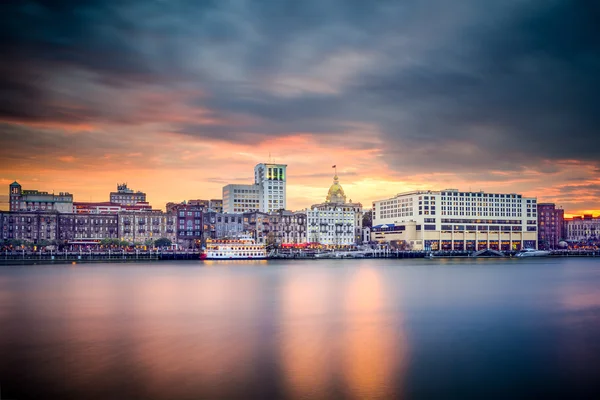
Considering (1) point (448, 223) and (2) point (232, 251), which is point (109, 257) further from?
(1) point (448, 223)

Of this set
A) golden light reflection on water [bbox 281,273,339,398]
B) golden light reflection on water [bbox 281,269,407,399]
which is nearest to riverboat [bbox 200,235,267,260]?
golden light reflection on water [bbox 281,273,339,398]

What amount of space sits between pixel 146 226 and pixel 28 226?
29270mm

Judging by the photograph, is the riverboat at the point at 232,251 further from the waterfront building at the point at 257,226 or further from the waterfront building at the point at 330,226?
the waterfront building at the point at 330,226

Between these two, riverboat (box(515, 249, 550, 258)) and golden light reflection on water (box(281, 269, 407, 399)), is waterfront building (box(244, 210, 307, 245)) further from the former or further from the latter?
golden light reflection on water (box(281, 269, 407, 399))

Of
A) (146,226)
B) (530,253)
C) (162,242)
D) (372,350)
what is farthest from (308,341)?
(530,253)

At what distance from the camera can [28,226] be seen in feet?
505

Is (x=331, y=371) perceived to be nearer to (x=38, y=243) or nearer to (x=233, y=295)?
(x=233, y=295)

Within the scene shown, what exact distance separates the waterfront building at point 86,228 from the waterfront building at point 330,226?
190 ft

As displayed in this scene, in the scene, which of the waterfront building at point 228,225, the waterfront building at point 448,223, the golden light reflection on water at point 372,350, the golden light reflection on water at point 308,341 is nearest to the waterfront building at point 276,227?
the waterfront building at point 228,225

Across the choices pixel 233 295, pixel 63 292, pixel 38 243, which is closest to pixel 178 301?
pixel 233 295

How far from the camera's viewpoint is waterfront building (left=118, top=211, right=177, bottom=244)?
534 feet

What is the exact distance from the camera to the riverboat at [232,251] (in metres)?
145

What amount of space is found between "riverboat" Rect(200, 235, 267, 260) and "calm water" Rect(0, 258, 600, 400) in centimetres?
7802

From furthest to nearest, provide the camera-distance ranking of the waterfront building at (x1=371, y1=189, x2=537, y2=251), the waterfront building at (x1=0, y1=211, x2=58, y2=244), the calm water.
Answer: the waterfront building at (x1=371, y1=189, x2=537, y2=251) < the waterfront building at (x1=0, y1=211, x2=58, y2=244) < the calm water
